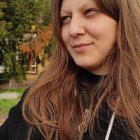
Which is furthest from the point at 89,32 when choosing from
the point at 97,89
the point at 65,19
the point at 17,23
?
the point at 17,23

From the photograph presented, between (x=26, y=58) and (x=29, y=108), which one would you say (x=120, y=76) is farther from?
(x=26, y=58)

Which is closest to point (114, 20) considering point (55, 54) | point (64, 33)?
point (64, 33)

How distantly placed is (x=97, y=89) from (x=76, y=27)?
0.34 meters

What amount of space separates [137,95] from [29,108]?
0.54 m

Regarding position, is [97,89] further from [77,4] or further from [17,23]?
[17,23]

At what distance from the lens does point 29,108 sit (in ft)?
7.14

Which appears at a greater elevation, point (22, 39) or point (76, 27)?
point (76, 27)

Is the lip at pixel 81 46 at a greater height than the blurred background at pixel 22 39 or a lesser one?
greater

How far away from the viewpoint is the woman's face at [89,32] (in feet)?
6.53

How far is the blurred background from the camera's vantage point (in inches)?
881

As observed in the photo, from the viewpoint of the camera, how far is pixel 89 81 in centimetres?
220

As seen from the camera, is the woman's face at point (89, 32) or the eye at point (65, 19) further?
the eye at point (65, 19)

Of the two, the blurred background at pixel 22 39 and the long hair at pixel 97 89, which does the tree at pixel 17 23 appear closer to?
the blurred background at pixel 22 39

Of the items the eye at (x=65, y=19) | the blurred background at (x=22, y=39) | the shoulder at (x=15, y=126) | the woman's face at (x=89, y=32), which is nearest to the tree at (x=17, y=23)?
the blurred background at (x=22, y=39)
